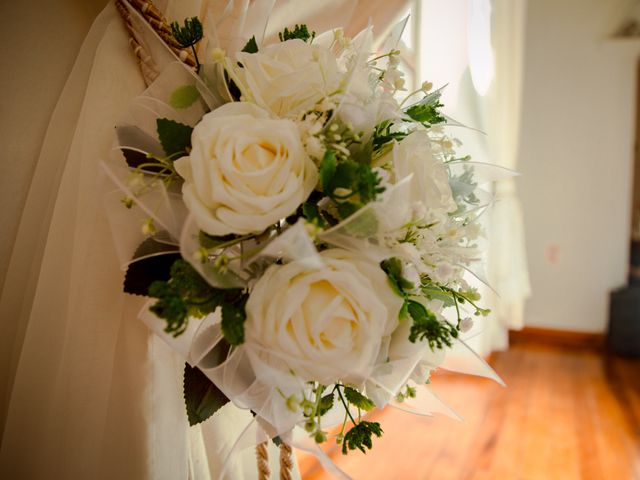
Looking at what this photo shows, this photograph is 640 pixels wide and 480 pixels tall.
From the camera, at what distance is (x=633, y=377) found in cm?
276

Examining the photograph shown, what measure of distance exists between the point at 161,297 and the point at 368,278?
17 cm

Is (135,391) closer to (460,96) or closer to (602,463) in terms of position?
(602,463)

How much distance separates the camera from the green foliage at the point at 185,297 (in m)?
0.36

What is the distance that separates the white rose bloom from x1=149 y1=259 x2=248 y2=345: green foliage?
192 millimetres

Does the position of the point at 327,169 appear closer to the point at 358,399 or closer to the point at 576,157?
the point at 358,399

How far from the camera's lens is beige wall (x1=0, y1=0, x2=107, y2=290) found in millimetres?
519

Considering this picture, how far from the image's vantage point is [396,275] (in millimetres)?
431

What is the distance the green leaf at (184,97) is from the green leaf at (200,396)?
0.90ft

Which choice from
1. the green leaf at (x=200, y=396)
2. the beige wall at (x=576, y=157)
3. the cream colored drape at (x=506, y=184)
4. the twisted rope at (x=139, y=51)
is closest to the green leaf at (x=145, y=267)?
the green leaf at (x=200, y=396)

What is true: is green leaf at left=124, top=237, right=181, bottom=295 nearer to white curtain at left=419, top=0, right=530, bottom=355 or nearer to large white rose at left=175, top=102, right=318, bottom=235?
large white rose at left=175, top=102, right=318, bottom=235

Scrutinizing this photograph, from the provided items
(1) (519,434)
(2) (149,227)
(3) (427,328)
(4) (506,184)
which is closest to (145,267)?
(2) (149,227)

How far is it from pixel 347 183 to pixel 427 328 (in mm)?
148

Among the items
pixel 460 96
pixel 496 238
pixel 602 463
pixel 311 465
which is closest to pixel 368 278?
pixel 311 465

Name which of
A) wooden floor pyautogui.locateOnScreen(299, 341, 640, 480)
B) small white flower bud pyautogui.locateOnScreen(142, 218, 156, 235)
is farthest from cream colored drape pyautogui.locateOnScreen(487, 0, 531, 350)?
small white flower bud pyautogui.locateOnScreen(142, 218, 156, 235)
